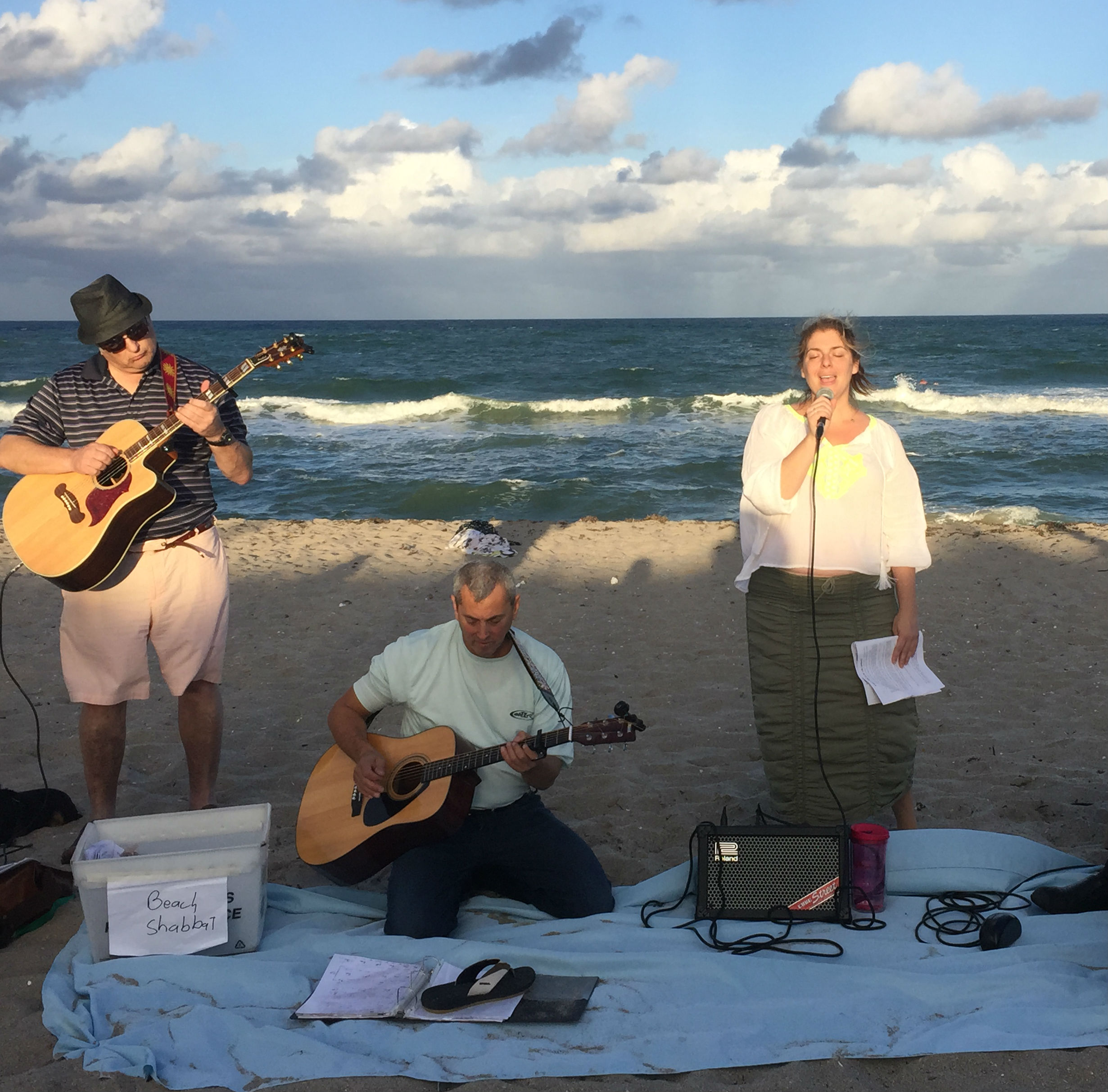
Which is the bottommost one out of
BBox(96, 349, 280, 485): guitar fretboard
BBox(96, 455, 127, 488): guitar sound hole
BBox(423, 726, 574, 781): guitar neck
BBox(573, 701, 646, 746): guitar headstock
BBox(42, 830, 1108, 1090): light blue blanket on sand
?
BBox(42, 830, 1108, 1090): light blue blanket on sand

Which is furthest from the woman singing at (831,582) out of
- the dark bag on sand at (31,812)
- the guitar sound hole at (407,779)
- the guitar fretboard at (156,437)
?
the dark bag on sand at (31,812)

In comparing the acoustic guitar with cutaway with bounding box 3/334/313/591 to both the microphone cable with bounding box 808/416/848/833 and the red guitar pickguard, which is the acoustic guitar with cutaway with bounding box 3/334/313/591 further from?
the microphone cable with bounding box 808/416/848/833

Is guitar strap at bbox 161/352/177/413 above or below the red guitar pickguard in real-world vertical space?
above

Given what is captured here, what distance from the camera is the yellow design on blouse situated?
3629mm

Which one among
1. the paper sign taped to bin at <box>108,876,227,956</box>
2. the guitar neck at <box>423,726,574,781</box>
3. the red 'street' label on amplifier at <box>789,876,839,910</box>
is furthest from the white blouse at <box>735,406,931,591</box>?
the paper sign taped to bin at <box>108,876,227,956</box>

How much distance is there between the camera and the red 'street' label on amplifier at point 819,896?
337 centimetres

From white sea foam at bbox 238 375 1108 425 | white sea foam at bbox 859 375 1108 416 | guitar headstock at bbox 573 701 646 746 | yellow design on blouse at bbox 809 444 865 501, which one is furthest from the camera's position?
white sea foam at bbox 238 375 1108 425

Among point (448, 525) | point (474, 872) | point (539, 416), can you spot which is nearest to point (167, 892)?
point (474, 872)

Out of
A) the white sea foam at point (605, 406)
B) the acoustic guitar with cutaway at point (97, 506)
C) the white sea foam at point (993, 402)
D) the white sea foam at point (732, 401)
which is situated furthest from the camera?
the white sea foam at point (732, 401)

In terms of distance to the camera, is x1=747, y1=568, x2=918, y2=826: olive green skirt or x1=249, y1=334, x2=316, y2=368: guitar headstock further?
x1=249, y1=334, x2=316, y2=368: guitar headstock

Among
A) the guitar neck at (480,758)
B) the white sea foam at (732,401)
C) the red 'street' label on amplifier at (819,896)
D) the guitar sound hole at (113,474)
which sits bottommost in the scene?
the red 'street' label on amplifier at (819,896)

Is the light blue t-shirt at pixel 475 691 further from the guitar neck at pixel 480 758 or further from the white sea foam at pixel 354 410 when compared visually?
the white sea foam at pixel 354 410

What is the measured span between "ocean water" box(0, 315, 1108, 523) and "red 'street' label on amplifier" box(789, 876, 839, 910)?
170cm

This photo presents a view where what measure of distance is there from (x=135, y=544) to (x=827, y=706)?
2.54 meters
